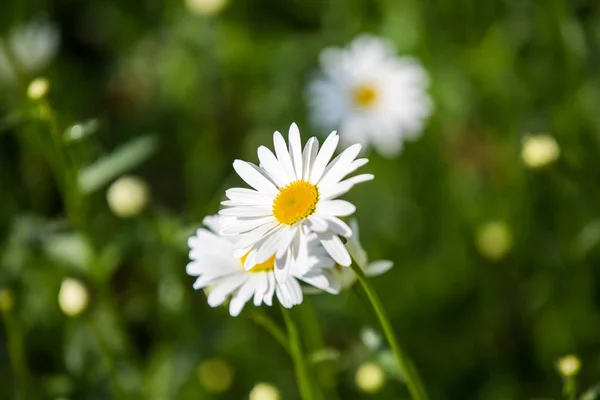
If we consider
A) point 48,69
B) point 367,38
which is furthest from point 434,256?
point 48,69

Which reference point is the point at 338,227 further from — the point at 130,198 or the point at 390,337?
the point at 130,198

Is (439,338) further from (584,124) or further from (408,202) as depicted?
(584,124)

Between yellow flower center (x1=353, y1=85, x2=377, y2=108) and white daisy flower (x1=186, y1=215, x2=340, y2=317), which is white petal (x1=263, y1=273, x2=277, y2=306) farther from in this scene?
yellow flower center (x1=353, y1=85, x2=377, y2=108)

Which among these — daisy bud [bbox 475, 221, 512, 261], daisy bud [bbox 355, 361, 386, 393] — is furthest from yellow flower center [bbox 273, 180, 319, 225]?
daisy bud [bbox 475, 221, 512, 261]

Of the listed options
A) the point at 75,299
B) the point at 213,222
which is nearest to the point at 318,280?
the point at 213,222

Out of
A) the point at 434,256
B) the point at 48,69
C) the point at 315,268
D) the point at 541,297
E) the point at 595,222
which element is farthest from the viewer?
the point at 48,69

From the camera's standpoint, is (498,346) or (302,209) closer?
(302,209)
